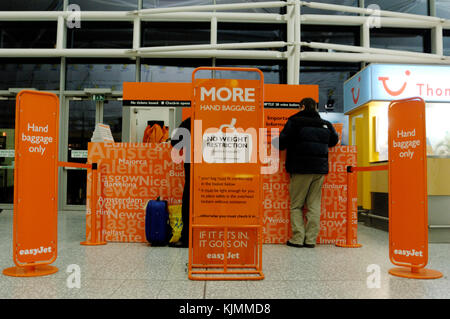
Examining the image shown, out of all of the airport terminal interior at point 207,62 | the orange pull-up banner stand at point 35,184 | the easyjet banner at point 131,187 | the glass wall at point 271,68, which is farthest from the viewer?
the glass wall at point 271,68

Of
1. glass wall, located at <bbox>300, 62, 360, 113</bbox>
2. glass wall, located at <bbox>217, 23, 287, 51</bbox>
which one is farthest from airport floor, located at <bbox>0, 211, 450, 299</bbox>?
glass wall, located at <bbox>217, 23, 287, 51</bbox>

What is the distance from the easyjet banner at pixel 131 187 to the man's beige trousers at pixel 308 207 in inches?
54.2

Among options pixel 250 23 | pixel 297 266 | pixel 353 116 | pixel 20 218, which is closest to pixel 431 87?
pixel 353 116

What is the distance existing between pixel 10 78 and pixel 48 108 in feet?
21.7

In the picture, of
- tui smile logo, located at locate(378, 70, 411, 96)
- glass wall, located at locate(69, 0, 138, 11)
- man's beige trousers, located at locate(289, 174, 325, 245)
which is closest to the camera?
man's beige trousers, located at locate(289, 174, 325, 245)

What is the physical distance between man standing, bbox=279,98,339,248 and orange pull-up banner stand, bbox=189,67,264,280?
4.29 feet

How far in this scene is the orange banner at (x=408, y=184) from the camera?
3.10 meters

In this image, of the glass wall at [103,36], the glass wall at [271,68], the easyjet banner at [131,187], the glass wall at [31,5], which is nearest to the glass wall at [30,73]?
the glass wall at [103,36]

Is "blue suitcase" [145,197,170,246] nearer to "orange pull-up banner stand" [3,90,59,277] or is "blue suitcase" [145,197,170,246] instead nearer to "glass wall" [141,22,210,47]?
"orange pull-up banner stand" [3,90,59,277]

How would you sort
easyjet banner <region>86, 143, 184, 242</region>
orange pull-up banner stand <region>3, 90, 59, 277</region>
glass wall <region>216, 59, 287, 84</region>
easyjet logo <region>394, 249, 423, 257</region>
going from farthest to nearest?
1. glass wall <region>216, 59, 287, 84</region>
2. easyjet banner <region>86, 143, 184, 242</region>
3. easyjet logo <region>394, 249, 423, 257</region>
4. orange pull-up banner stand <region>3, 90, 59, 277</region>

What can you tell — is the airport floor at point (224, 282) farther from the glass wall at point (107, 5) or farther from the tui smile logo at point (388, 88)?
the glass wall at point (107, 5)

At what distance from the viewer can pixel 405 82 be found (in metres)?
6.44

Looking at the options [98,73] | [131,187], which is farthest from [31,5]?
[131,187]

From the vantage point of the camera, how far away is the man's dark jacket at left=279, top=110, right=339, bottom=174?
14.0ft
